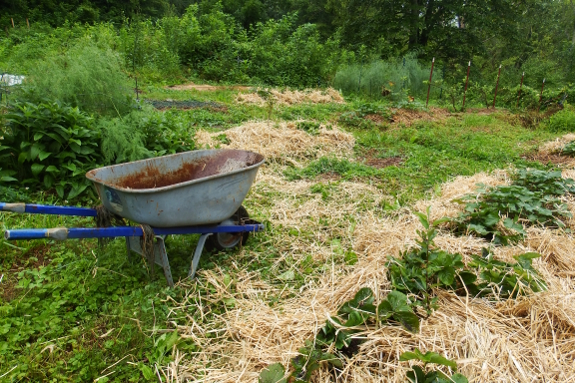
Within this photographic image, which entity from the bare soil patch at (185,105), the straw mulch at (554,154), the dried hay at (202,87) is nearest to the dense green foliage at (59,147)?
the bare soil patch at (185,105)

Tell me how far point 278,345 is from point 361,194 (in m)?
2.69

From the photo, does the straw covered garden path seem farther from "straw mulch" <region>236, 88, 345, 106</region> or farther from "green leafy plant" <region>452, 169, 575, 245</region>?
"straw mulch" <region>236, 88, 345, 106</region>

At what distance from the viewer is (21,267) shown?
298 cm

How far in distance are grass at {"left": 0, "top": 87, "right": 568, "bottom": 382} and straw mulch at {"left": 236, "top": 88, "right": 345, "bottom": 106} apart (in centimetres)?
522

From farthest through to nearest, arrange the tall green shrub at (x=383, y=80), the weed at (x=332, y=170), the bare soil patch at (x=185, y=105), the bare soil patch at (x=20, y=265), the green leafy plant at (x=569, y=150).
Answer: the tall green shrub at (x=383, y=80) < the bare soil patch at (x=185, y=105) < the green leafy plant at (x=569, y=150) < the weed at (x=332, y=170) < the bare soil patch at (x=20, y=265)

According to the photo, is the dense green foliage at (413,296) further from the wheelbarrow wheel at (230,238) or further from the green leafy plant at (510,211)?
the wheelbarrow wheel at (230,238)

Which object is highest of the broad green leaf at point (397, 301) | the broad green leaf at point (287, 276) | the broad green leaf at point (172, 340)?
the broad green leaf at point (397, 301)

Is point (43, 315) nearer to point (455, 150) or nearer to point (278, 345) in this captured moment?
point (278, 345)

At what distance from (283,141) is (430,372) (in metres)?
4.91

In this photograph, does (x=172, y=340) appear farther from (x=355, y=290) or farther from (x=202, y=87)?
(x=202, y=87)

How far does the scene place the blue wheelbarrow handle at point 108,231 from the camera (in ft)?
6.85

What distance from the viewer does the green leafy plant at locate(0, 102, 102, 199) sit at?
154 inches

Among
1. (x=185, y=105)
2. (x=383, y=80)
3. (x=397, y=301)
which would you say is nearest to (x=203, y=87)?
(x=185, y=105)

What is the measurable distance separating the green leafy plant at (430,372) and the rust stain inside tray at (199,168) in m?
2.18
